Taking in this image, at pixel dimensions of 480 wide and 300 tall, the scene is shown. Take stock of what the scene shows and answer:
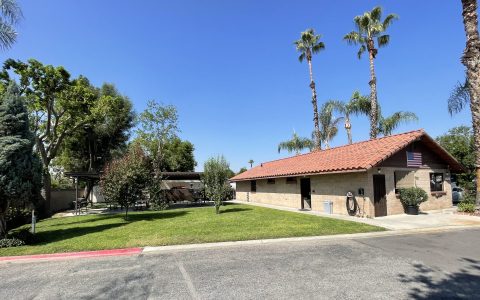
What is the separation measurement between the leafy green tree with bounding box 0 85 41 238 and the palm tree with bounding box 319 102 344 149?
1230 inches

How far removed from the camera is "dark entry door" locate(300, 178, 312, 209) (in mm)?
21125

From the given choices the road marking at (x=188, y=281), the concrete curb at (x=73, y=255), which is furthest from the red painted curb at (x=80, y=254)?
the road marking at (x=188, y=281)

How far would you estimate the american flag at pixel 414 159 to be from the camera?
17.1m

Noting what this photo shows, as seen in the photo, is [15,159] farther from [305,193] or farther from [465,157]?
[465,157]

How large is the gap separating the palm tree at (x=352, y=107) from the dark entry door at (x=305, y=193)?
1481cm

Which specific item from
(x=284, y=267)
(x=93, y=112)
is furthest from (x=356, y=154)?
(x=93, y=112)

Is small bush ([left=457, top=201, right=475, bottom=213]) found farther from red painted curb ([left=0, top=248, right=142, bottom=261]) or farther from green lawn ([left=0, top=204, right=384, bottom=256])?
red painted curb ([left=0, top=248, right=142, bottom=261])

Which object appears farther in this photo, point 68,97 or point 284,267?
point 68,97

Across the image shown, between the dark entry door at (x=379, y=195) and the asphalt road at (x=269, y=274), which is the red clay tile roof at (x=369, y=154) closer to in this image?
the dark entry door at (x=379, y=195)

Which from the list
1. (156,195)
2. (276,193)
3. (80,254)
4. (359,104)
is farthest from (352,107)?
(80,254)

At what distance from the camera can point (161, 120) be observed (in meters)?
36.1

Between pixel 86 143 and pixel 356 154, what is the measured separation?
109 ft

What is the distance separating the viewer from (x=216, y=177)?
1927 centimetres

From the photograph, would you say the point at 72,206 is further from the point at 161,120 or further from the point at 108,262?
the point at 108,262
